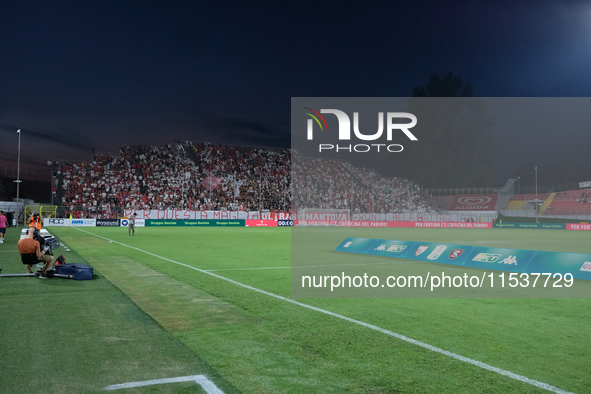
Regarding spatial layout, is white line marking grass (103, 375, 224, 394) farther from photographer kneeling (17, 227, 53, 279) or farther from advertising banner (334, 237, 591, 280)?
advertising banner (334, 237, 591, 280)

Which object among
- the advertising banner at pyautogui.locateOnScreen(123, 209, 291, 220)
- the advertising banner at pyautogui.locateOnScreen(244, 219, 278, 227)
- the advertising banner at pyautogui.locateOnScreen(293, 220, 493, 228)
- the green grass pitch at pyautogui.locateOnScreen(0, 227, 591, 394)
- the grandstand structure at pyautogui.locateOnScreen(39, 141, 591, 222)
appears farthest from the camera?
the advertising banner at pyautogui.locateOnScreen(293, 220, 493, 228)

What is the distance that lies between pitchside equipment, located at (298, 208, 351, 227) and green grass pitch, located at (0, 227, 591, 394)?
48.6 m

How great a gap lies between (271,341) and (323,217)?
180 ft

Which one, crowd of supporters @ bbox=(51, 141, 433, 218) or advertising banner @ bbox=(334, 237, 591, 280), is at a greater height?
crowd of supporters @ bbox=(51, 141, 433, 218)

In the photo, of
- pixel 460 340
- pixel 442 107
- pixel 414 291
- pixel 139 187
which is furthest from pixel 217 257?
pixel 442 107

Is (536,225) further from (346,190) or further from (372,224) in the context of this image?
(346,190)

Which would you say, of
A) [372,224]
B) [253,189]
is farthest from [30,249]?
[372,224]

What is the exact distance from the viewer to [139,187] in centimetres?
5541

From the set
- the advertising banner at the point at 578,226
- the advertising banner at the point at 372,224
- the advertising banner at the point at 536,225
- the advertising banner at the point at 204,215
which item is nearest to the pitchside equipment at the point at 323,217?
the advertising banner at the point at 372,224

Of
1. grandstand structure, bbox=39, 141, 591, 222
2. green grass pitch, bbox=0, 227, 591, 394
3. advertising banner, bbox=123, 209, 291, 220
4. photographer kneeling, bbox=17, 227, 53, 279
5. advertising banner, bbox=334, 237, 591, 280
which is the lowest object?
green grass pitch, bbox=0, 227, 591, 394

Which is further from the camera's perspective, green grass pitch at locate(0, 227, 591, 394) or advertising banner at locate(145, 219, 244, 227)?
advertising banner at locate(145, 219, 244, 227)

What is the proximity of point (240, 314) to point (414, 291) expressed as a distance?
174 inches

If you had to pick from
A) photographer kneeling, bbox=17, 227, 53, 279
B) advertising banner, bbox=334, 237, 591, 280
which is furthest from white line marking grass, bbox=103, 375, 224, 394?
advertising banner, bbox=334, 237, 591, 280

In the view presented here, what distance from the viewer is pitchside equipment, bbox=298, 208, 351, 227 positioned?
58688mm
